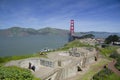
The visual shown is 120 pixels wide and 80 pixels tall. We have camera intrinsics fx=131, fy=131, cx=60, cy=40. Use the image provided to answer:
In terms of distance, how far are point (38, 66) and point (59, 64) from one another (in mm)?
2119

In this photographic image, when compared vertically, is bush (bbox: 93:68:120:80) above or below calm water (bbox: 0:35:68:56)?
above

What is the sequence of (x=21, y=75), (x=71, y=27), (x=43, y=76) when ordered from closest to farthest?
(x=21, y=75), (x=43, y=76), (x=71, y=27)

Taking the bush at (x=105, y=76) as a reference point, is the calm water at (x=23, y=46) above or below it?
below

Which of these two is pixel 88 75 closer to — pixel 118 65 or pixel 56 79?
pixel 56 79

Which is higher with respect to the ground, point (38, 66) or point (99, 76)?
point (38, 66)

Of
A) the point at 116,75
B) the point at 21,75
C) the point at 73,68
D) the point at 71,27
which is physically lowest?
the point at 116,75

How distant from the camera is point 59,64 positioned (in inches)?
526

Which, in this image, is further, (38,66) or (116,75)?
(116,75)

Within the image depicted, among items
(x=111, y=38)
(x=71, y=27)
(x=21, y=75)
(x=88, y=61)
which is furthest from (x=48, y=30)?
(x=21, y=75)

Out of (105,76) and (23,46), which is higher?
(105,76)

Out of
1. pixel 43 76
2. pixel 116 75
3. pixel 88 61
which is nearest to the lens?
pixel 43 76

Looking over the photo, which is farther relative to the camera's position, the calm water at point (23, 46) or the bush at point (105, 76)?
the calm water at point (23, 46)

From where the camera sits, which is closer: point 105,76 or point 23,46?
point 105,76

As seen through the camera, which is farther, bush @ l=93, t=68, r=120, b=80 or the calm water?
the calm water
